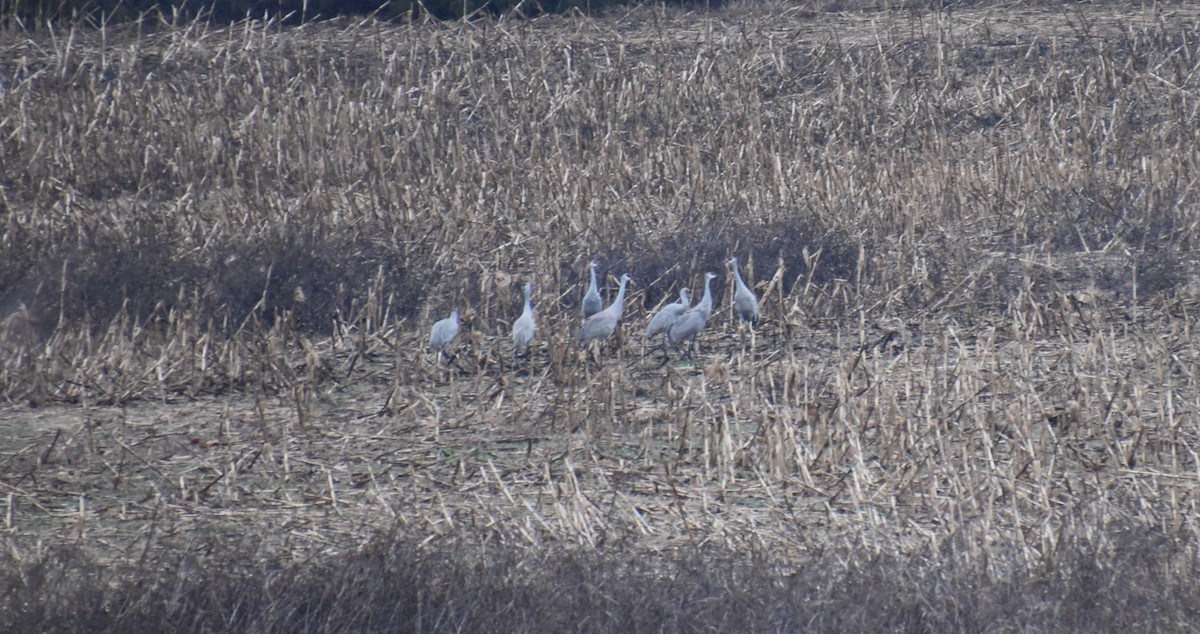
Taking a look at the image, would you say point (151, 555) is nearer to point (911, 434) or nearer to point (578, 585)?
point (578, 585)

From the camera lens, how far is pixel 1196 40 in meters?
13.5

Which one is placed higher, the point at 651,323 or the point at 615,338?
the point at 651,323

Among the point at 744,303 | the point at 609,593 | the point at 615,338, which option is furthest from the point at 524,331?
the point at 609,593

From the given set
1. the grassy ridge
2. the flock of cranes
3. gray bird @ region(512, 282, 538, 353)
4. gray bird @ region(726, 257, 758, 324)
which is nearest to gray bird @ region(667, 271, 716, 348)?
the flock of cranes

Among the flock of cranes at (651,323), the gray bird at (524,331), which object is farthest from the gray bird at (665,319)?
the gray bird at (524,331)

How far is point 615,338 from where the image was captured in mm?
7852

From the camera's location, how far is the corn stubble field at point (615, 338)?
Result: 4.36 meters

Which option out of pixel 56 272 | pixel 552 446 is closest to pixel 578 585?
pixel 552 446

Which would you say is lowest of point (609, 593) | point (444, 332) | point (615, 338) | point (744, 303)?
point (615, 338)

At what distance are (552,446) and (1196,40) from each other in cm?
1014

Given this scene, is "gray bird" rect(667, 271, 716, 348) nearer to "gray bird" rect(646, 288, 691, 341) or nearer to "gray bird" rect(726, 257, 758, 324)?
"gray bird" rect(646, 288, 691, 341)

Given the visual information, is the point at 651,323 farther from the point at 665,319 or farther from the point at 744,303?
the point at 744,303

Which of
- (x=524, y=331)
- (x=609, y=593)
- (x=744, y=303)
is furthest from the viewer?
(x=744, y=303)

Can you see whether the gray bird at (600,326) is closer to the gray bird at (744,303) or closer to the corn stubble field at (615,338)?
the corn stubble field at (615,338)
